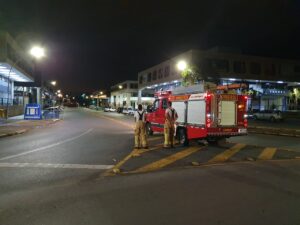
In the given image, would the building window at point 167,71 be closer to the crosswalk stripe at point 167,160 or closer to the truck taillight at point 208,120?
the truck taillight at point 208,120

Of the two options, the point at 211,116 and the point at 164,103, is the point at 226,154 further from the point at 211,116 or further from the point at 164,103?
the point at 164,103

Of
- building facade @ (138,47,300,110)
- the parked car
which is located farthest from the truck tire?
building facade @ (138,47,300,110)

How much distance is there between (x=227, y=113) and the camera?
14.6m

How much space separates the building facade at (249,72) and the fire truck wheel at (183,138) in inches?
1843

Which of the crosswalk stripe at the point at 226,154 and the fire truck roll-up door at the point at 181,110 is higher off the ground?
the fire truck roll-up door at the point at 181,110

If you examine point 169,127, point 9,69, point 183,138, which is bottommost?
point 183,138

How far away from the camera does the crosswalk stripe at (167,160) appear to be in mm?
9852

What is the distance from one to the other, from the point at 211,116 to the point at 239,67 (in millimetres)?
55189

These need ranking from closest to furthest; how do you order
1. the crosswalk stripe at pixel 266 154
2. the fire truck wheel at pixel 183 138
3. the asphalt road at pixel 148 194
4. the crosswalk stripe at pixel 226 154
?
the asphalt road at pixel 148 194 → the crosswalk stripe at pixel 226 154 → the crosswalk stripe at pixel 266 154 → the fire truck wheel at pixel 183 138

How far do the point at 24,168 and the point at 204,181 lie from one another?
5.07 meters

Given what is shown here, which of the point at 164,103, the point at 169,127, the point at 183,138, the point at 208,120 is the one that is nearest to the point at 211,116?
the point at 208,120

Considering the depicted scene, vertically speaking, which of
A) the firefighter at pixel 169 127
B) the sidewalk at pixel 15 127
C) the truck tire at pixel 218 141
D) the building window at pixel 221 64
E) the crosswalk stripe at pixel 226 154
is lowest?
the sidewalk at pixel 15 127

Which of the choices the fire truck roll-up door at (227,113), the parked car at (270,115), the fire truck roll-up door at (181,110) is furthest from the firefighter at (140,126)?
the parked car at (270,115)

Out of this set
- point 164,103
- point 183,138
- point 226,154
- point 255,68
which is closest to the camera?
point 226,154
